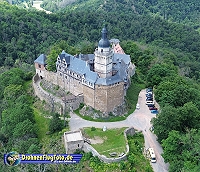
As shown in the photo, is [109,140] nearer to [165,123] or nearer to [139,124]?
[139,124]

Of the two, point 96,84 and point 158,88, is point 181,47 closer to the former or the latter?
point 158,88

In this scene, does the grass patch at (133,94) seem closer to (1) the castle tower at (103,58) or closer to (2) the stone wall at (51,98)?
(1) the castle tower at (103,58)

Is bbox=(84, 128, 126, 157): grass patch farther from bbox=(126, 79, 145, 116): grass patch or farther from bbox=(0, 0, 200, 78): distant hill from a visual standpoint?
bbox=(0, 0, 200, 78): distant hill

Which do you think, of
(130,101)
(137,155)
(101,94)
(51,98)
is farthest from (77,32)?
(137,155)

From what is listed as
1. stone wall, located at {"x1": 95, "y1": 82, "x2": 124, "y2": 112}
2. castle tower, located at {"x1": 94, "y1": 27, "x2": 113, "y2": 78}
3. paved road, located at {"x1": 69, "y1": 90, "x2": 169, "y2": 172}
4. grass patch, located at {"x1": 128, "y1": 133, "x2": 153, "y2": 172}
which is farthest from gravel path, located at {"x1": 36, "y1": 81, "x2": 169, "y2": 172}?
castle tower, located at {"x1": 94, "y1": 27, "x2": 113, "y2": 78}

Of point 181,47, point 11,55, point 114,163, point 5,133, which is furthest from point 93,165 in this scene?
point 181,47

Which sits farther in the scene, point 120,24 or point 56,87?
point 120,24
